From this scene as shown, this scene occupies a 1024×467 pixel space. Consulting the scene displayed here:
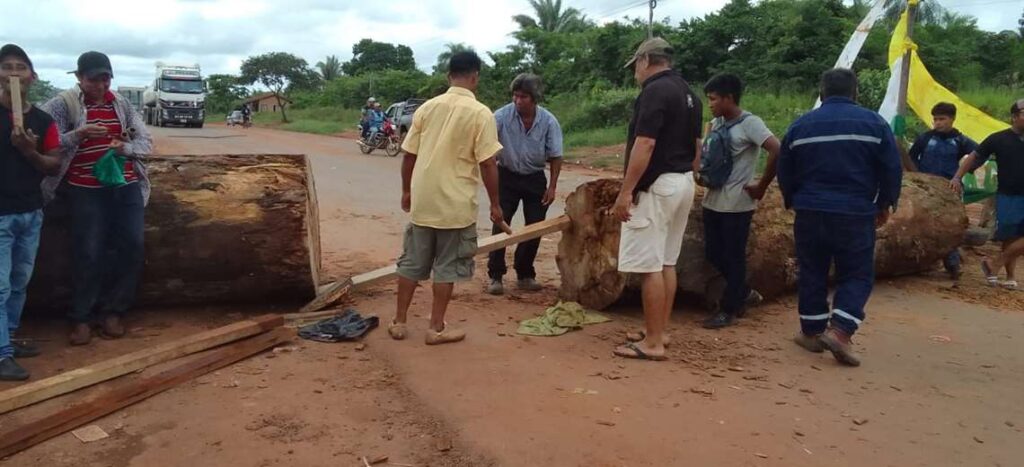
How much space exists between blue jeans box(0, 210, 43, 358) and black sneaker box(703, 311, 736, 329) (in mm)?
3776

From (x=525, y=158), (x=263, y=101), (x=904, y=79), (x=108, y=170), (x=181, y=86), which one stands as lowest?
(x=108, y=170)

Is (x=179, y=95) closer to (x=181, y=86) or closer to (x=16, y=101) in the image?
(x=181, y=86)

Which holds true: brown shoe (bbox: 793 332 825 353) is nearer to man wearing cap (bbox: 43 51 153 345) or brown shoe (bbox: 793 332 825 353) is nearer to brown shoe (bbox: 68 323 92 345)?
man wearing cap (bbox: 43 51 153 345)

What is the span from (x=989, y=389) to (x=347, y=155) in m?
17.1

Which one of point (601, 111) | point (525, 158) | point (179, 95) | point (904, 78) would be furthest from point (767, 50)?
point (179, 95)

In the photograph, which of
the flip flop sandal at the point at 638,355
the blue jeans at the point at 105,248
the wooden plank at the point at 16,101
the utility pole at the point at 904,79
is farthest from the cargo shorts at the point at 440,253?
the utility pole at the point at 904,79

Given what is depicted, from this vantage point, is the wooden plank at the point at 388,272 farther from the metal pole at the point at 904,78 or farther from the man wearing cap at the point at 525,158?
the metal pole at the point at 904,78

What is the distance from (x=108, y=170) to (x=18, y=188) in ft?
1.45

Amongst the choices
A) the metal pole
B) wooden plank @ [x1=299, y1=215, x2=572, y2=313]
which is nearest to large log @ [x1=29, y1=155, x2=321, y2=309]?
wooden plank @ [x1=299, y1=215, x2=572, y2=313]

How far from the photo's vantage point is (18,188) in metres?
3.85

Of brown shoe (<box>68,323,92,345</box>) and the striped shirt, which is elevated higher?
the striped shirt

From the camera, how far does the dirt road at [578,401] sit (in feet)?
9.86

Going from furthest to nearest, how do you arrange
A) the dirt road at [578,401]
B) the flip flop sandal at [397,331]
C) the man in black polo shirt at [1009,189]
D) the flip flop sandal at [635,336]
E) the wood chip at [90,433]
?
the man in black polo shirt at [1009,189] < the flip flop sandal at [635,336] < the flip flop sandal at [397,331] < the wood chip at [90,433] < the dirt road at [578,401]

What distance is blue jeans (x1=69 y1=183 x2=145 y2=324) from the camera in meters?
4.20
